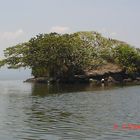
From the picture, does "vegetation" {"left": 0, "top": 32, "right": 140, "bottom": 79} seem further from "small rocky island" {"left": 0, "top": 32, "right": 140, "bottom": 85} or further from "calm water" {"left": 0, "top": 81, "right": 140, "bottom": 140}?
"calm water" {"left": 0, "top": 81, "right": 140, "bottom": 140}

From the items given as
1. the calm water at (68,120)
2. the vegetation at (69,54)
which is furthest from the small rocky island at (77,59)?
the calm water at (68,120)

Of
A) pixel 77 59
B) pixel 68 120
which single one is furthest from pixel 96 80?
pixel 68 120

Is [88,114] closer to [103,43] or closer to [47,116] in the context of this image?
[47,116]

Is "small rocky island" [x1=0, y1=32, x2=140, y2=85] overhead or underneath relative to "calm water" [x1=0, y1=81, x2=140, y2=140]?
overhead

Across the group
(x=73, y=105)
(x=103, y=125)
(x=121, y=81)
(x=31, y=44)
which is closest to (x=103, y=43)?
(x=121, y=81)

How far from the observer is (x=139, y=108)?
4609 cm

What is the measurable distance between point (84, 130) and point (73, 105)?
18937 millimetres

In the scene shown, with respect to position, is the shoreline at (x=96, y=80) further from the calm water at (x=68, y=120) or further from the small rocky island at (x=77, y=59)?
the calm water at (x=68, y=120)

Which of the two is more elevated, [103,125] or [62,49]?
[62,49]

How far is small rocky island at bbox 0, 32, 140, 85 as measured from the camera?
10075 centimetres

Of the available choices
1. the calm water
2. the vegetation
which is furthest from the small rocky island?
the calm water

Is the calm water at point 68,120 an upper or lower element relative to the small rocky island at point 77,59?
lower

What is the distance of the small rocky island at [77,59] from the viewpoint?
101 meters

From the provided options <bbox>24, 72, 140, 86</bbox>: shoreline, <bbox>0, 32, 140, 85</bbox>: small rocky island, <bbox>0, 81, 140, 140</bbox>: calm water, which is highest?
<bbox>0, 32, 140, 85</bbox>: small rocky island
